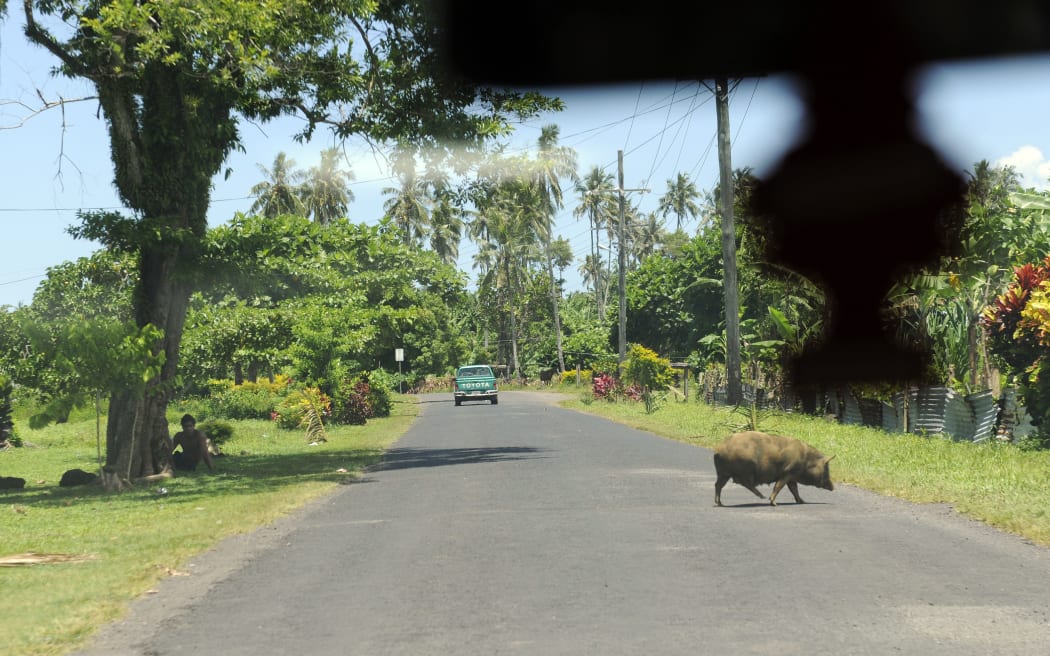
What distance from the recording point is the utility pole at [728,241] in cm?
2877

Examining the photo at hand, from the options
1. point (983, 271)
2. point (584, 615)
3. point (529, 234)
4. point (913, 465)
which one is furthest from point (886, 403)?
point (529, 234)

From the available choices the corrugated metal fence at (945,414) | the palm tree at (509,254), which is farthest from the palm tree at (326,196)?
the corrugated metal fence at (945,414)

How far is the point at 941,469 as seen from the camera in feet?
57.8

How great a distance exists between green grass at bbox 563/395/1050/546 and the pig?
5.75 feet

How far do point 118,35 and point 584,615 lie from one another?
14716 mm

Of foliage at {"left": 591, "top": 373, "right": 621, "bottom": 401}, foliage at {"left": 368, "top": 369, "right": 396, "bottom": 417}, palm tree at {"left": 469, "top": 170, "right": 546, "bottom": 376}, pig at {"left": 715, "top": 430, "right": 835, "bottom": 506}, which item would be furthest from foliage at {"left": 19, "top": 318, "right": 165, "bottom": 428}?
palm tree at {"left": 469, "top": 170, "right": 546, "bottom": 376}

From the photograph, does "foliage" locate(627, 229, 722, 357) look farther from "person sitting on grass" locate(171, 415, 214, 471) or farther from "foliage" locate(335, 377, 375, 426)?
"person sitting on grass" locate(171, 415, 214, 471)

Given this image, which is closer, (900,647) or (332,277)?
(900,647)

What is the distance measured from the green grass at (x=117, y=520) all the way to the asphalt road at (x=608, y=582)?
0.42m

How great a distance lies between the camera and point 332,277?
40.9m

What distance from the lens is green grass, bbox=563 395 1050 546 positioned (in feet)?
42.3

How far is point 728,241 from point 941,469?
39.6ft

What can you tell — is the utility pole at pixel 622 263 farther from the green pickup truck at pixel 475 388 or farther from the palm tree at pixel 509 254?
the palm tree at pixel 509 254

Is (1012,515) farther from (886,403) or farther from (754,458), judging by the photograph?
(886,403)
